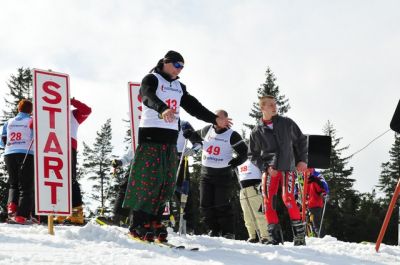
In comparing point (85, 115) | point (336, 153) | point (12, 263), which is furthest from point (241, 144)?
point (336, 153)

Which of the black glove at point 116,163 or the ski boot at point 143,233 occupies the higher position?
the black glove at point 116,163

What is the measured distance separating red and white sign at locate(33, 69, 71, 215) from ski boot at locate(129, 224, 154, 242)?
101 cm

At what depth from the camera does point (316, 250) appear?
216 inches

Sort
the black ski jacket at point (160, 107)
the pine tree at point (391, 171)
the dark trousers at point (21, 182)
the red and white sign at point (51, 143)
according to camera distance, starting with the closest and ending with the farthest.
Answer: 1. the black ski jacket at point (160, 107)
2. the red and white sign at point (51, 143)
3. the dark trousers at point (21, 182)
4. the pine tree at point (391, 171)

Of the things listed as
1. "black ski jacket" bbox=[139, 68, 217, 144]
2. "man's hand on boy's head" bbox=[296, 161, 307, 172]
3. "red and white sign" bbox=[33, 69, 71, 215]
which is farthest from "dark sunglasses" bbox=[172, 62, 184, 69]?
"man's hand on boy's head" bbox=[296, 161, 307, 172]

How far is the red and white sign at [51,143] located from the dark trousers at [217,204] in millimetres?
2463

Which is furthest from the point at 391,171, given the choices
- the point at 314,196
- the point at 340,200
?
the point at 314,196

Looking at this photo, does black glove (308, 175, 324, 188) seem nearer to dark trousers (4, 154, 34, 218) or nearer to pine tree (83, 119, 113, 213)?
dark trousers (4, 154, 34, 218)

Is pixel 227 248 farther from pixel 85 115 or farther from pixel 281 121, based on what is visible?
pixel 85 115

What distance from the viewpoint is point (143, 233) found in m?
4.93

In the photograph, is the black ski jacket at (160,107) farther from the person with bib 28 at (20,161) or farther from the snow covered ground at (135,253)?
the person with bib 28 at (20,161)

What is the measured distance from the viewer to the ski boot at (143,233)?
16.0 feet

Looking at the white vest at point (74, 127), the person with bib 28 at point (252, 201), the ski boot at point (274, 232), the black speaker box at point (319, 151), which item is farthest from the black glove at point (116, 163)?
the black speaker box at point (319, 151)

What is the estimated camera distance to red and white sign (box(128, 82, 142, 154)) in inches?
273
